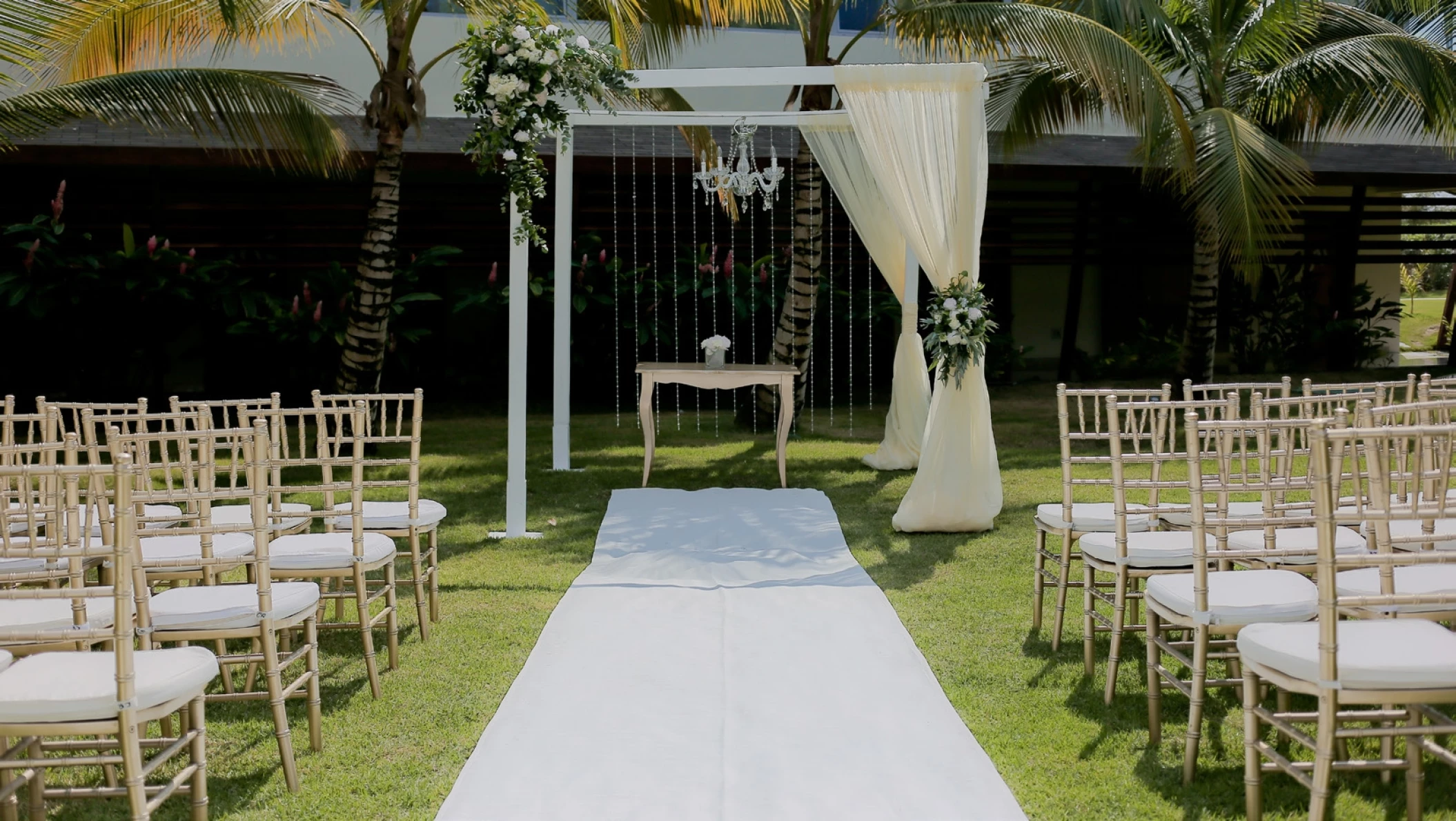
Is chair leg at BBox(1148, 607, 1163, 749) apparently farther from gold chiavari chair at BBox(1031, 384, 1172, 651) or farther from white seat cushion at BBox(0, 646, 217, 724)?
white seat cushion at BBox(0, 646, 217, 724)

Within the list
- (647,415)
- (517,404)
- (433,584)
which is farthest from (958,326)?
(433,584)

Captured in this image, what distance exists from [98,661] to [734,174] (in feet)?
18.2

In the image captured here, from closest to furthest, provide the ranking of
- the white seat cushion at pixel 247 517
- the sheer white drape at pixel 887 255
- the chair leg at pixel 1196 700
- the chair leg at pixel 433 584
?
1. the chair leg at pixel 1196 700
2. the white seat cushion at pixel 247 517
3. the chair leg at pixel 433 584
4. the sheer white drape at pixel 887 255

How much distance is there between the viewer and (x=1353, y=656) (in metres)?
2.66

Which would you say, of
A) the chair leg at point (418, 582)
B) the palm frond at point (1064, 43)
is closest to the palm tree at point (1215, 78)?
the palm frond at point (1064, 43)

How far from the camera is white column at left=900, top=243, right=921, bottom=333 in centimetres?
831

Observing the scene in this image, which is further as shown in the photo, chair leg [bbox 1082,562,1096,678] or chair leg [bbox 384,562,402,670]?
chair leg [bbox 384,562,402,670]

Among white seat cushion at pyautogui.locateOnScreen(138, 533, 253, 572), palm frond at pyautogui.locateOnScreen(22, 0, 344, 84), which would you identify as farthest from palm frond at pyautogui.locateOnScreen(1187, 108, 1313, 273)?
white seat cushion at pyautogui.locateOnScreen(138, 533, 253, 572)

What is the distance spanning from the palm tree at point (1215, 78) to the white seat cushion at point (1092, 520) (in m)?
3.85

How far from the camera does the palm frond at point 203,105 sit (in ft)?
23.0

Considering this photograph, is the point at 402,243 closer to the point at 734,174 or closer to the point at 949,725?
the point at 734,174

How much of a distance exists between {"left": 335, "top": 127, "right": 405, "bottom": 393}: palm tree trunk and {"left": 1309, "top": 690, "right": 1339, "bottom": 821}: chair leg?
298 inches

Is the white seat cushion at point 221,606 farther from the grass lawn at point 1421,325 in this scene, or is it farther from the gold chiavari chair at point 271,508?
the grass lawn at point 1421,325

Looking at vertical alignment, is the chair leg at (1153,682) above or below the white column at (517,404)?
below
